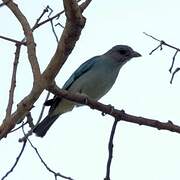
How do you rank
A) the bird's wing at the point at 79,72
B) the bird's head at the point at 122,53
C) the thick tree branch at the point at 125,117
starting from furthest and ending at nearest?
the bird's head at the point at 122,53, the bird's wing at the point at 79,72, the thick tree branch at the point at 125,117

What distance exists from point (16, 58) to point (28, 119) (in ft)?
2.17

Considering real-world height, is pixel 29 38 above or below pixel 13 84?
above

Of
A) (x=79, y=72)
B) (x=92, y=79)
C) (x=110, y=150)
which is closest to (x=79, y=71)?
(x=79, y=72)

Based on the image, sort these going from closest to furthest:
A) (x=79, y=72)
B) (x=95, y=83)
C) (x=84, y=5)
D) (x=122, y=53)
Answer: (x=84, y=5) → (x=95, y=83) → (x=79, y=72) → (x=122, y=53)

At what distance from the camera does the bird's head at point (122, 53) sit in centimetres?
793

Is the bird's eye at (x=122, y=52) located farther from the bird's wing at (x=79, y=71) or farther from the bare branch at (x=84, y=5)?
the bare branch at (x=84, y=5)

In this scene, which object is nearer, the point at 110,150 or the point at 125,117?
the point at 110,150

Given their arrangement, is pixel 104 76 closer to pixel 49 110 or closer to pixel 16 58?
pixel 49 110

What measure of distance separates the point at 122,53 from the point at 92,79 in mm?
1066

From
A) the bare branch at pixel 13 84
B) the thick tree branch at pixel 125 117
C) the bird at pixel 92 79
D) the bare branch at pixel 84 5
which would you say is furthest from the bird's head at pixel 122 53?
the bare branch at pixel 84 5

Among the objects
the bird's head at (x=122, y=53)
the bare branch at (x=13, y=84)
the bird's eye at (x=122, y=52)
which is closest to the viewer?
the bare branch at (x=13, y=84)

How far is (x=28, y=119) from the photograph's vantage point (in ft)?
13.3

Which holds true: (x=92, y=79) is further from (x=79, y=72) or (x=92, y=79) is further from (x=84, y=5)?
(x=84, y=5)

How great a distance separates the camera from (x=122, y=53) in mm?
8117
